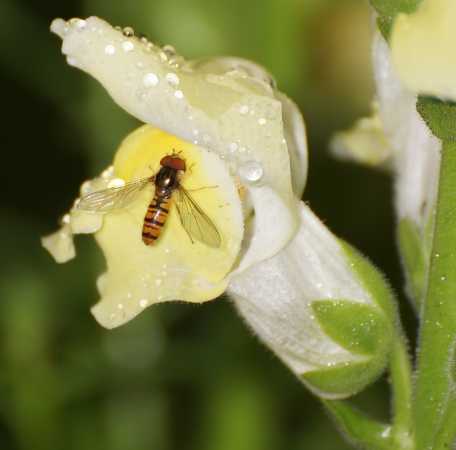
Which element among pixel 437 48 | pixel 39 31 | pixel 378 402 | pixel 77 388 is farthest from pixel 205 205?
pixel 39 31

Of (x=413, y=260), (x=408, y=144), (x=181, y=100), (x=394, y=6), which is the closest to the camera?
(x=394, y=6)

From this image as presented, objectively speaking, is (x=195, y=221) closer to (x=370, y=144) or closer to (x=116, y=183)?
(x=116, y=183)

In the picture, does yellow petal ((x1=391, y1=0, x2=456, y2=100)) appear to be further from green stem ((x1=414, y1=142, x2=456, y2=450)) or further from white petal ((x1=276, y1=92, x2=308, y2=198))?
white petal ((x1=276, y1=92, x2=308, y2=198))

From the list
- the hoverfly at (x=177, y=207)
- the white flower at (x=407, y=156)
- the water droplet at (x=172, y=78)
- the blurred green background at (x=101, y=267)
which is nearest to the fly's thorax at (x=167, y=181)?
the hoverfly at (x=177, y=207)

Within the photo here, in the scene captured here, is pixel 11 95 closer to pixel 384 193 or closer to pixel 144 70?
pixel 384 193

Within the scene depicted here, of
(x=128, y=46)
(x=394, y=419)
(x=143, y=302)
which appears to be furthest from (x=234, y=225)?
(x=394, y=419)
